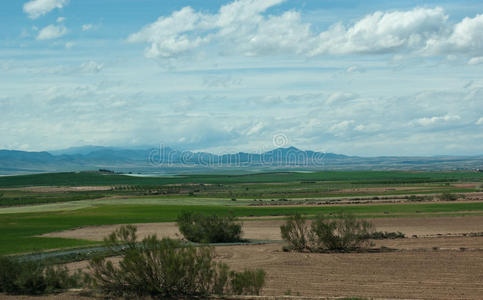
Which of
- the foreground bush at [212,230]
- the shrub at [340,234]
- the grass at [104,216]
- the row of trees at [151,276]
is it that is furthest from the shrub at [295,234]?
the row of trees at [151,276]

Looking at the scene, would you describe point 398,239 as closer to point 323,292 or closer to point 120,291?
point 323,292

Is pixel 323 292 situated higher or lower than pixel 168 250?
lower

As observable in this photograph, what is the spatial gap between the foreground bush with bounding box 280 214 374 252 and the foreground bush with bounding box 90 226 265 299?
16633 mm

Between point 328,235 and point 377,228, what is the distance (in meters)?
14.4

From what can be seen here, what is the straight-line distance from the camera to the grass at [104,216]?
5050 cm

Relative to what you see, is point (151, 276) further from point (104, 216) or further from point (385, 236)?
point (104, 216)

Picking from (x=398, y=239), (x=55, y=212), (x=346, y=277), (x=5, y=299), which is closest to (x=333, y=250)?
(x=398, y=239)

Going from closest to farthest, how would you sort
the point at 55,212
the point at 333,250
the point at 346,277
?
the point at 346,277
the point at 333,250
the point at 55,212

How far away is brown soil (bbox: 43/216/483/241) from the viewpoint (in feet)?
169

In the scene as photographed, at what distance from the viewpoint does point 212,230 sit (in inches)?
1938

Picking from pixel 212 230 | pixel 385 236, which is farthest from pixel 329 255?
pixel 212 230

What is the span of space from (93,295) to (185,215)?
26063 mm

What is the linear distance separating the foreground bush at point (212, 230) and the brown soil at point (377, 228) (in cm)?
175

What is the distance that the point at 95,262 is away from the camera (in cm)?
2559
